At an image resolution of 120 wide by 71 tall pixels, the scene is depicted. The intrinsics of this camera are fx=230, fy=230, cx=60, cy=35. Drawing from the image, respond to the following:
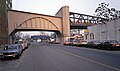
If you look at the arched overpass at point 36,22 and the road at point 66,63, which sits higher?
the arched overpass at point 36,22

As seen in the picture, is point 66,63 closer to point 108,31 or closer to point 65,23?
point 108,31

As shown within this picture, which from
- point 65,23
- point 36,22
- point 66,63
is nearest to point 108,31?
point 66,63

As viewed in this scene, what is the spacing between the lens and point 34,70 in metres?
13.4

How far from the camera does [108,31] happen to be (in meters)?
53.1

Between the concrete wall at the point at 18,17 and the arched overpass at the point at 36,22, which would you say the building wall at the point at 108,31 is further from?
the concrete wall at the point at 18,17

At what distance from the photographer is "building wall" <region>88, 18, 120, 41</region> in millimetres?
47812

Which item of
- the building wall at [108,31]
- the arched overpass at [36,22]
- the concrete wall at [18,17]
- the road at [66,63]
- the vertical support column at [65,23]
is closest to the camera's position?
the road at [66,63]

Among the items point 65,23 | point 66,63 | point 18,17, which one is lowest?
point 66,63

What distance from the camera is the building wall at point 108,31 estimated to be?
47.8 m

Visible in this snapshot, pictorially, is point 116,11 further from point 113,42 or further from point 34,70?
point 34,70

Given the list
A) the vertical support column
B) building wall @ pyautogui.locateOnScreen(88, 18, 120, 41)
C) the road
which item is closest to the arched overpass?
the vertical support column

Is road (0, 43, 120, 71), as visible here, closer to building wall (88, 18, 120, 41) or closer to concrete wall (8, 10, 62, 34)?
building wall (88, 18, 120, 41)

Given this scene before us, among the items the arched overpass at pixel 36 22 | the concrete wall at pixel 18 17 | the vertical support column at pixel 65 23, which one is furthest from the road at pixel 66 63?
the vertical support column at pixel 65 23

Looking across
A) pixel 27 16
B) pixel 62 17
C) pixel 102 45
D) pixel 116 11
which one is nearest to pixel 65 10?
pixel 62 17
